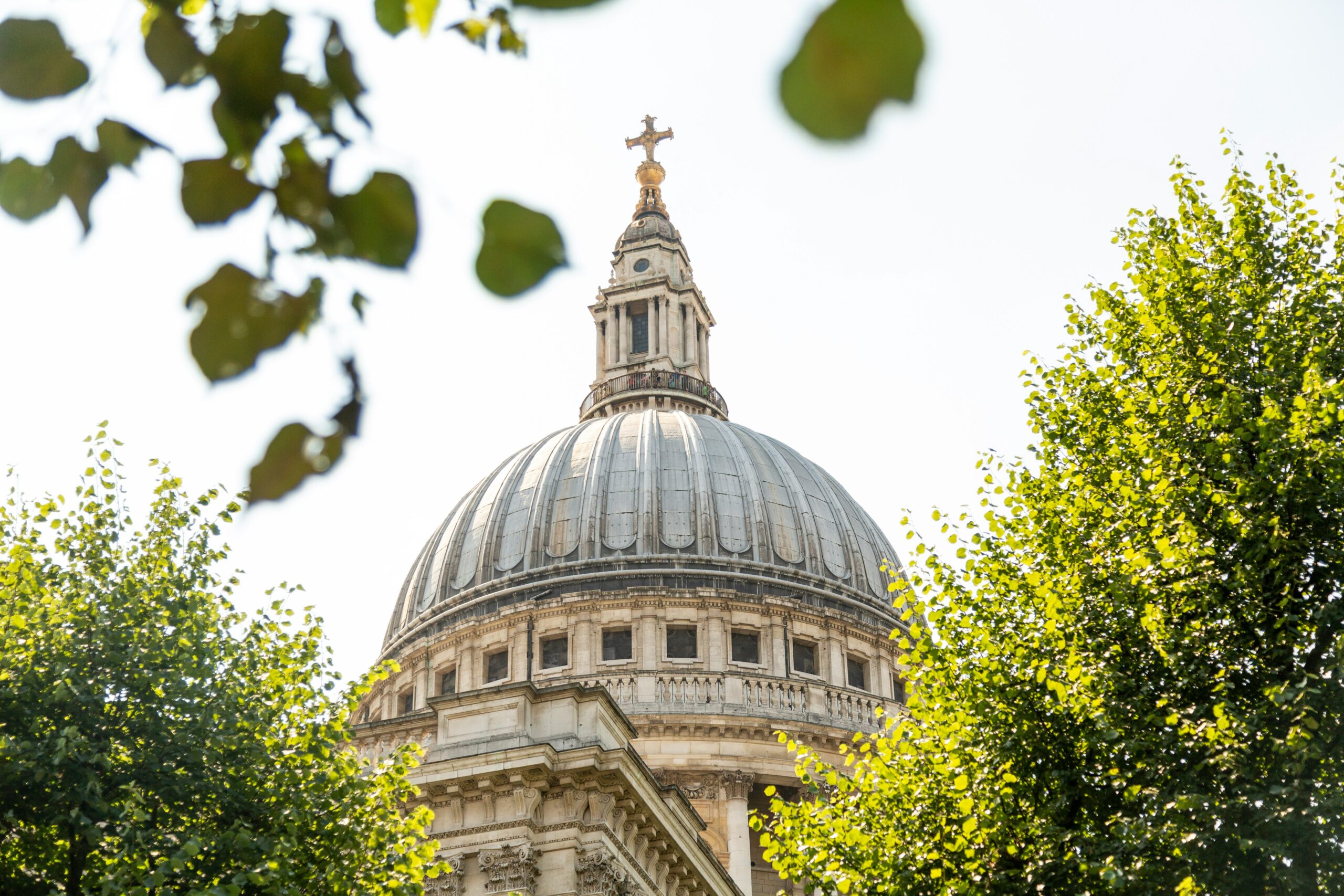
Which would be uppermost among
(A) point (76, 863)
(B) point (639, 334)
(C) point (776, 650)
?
(B) point (639, 334)

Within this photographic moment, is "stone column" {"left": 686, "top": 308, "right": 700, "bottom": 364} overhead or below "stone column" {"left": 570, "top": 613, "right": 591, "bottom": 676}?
overhead

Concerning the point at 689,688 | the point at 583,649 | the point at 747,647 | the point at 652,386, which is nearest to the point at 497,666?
the point at 583,649

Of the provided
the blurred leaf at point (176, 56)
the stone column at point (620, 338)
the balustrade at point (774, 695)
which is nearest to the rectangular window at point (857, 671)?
the balustrade at point (774, 695)

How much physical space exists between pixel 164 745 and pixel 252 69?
15.8m

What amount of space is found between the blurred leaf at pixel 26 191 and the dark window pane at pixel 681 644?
154 feet

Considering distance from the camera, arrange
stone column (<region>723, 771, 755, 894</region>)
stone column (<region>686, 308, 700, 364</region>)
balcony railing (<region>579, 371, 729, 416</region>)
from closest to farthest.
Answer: stone column (<region>723, 771, 755, 894</region>)
balcony railing (<region>579, 371, 729, 416</region>)
stone column (<region>686, 308, 700, 364</region>)

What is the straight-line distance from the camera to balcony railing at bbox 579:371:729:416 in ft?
209

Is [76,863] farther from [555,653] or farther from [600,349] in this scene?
[600,349]

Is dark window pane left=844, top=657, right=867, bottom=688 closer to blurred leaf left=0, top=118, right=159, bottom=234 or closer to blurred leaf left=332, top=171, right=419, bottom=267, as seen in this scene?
blurred leaf left=0, top=118, right=159, bottom=234

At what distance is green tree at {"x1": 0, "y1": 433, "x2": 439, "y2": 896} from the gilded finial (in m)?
51.9

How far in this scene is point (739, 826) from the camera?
44.2 meters

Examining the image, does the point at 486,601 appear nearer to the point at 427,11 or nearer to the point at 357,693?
the point at 357,693

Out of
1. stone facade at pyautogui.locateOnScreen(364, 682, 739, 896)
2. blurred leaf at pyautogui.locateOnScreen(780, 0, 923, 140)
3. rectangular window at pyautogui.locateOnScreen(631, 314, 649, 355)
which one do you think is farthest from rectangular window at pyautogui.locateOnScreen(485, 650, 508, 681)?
blurred leaf at pyautogui.locateOnScreen(780, 0, 923, 140)

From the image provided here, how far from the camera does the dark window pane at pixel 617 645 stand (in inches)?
1946
